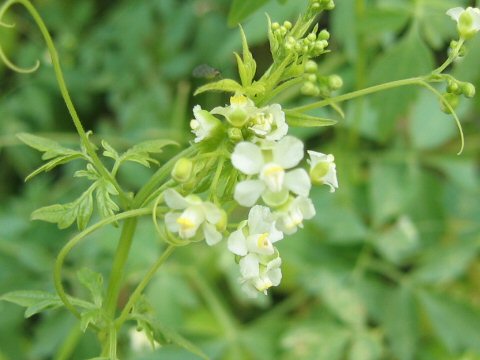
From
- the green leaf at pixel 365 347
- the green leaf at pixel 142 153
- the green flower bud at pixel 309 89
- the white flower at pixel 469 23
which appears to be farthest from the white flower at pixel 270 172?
the green leaf at pixel 365 347

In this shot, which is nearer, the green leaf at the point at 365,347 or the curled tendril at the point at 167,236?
the curled tendril at the point at 167,236

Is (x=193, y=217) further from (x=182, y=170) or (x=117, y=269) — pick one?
(x=117, y=269)

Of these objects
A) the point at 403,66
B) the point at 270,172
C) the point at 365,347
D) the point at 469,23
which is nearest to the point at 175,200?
the point at 270,172

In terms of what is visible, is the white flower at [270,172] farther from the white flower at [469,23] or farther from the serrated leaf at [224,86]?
the white flower at [469,23]

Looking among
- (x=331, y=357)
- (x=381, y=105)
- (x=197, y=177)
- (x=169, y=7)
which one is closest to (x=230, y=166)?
(x=197, y=177)

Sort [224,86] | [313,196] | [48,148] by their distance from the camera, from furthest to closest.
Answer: [313,196]
[48,148]
[224,86]

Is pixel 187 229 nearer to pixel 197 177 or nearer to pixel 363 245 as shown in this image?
pixel 197 177
